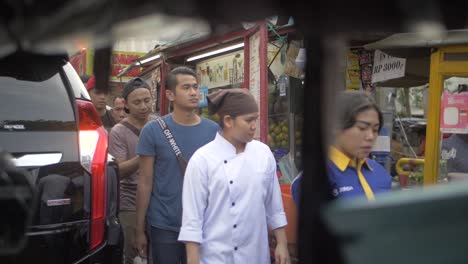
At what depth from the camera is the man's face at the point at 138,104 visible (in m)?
4.60

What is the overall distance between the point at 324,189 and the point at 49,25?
1.59ft

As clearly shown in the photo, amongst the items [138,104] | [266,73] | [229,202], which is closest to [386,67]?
[266,73]

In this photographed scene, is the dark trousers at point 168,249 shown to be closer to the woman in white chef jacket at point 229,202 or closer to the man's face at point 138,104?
the woman in white chef jacket at point 229,202

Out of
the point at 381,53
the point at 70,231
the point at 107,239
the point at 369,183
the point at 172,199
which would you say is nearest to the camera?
the point at 369,183

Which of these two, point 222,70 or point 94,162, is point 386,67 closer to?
point 222,70

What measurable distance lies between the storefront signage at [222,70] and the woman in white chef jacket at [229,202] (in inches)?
87.5

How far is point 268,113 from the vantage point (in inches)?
210

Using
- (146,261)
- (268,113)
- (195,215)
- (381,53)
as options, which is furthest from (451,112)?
(146,261)

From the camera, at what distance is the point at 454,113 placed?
4.11 metres

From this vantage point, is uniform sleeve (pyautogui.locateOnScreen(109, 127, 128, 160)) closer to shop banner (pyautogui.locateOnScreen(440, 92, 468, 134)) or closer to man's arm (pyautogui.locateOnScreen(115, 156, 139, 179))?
man's arm (pyautogui.locateOnScreen(115, 156, 139, 179))

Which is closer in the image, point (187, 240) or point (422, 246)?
point (422, 246)

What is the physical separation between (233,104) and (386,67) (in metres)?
2.03

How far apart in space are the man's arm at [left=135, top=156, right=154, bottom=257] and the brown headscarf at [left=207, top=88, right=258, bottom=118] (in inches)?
27.4

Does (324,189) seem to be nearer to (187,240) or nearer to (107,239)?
(187,240)
